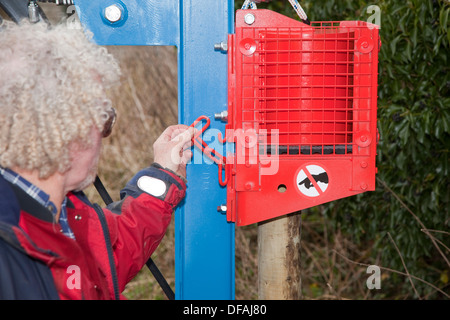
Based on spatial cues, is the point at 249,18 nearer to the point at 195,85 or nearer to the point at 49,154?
the point at 195,85

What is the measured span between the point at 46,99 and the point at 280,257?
1.01 meters

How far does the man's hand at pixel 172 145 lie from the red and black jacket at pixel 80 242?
0.04 m

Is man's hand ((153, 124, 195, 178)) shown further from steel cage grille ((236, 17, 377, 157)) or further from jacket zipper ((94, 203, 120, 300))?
jacket zipper ((94, 203, 120, 300))

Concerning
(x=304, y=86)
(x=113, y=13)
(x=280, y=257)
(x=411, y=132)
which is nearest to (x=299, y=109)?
(x=304, y=86)

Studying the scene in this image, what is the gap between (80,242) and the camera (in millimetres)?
1467

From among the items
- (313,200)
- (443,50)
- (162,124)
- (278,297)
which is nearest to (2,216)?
(313,200)

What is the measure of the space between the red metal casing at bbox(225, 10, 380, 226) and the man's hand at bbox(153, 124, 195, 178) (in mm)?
160

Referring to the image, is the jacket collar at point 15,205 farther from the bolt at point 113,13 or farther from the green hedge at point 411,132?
the green hedge at point 411,132

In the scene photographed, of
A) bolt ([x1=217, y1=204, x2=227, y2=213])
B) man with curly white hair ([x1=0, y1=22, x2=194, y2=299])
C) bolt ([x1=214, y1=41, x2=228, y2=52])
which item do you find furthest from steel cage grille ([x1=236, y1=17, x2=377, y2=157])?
man with curly white hair ([x1=0, y1=22, x2=194, y2=299])

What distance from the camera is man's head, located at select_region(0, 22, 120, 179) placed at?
1.28m

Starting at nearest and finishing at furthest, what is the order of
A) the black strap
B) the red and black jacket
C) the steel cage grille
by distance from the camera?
the red and black jacket
the steel cage grille
the black strap

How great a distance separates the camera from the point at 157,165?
5.77ft

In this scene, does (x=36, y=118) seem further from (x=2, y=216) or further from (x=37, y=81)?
(x=2, y=216)

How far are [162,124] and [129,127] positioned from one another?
0.39m
